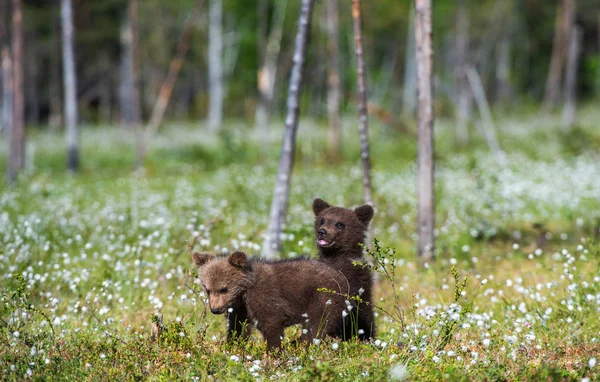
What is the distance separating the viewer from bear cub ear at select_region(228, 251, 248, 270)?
600cm

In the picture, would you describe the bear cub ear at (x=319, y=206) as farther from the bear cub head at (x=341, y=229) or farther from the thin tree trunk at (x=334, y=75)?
the thin tree trunk at (x=334, y=75)

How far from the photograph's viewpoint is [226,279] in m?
6.08

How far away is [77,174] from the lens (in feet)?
81.4

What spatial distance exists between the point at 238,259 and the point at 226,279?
234 millimetres

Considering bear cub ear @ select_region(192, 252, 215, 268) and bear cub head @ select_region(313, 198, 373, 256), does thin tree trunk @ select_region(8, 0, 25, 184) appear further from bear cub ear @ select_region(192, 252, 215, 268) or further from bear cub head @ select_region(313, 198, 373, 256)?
bear cub head @ select_region(313, 198, 373, 256)

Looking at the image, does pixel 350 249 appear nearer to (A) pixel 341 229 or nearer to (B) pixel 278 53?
(A) pixel 341 229

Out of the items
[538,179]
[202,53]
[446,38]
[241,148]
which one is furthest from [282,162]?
[446,38]

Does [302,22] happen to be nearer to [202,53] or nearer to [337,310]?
[337,310]

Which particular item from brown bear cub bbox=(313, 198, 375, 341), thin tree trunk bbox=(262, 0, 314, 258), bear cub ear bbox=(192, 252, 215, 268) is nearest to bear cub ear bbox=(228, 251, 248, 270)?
bear cub ear bbox=(192, 252, 215, 268)

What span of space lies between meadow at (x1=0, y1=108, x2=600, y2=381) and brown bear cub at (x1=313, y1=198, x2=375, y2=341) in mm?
305

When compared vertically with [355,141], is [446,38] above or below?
above

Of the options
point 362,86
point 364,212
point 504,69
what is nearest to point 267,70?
point 362,86

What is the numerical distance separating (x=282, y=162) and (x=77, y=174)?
1645 cm

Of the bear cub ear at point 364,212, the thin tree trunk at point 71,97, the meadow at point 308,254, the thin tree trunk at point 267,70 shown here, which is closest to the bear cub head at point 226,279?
the meadow at point 308,254
